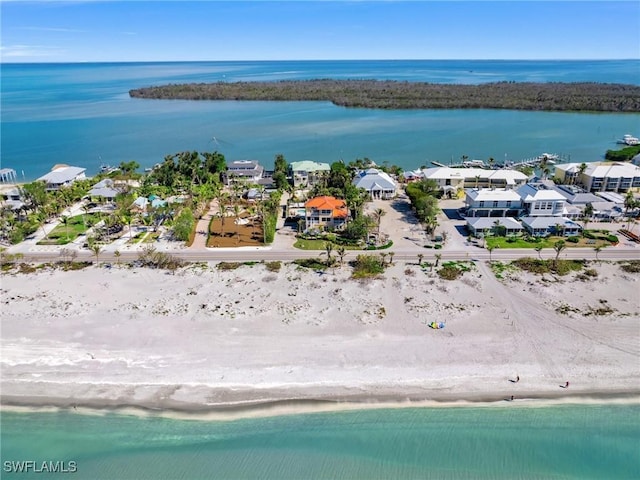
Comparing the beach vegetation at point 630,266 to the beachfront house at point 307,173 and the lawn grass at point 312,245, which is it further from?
the beachfront house at point 307,173

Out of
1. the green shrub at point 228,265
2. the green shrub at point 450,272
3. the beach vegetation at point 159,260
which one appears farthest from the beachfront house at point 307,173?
the green shrub at point 450,272

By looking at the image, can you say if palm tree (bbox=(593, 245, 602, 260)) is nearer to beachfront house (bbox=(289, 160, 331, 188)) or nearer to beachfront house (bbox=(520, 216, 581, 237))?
beachfront house (bbox=(520, 216, 581, 237))

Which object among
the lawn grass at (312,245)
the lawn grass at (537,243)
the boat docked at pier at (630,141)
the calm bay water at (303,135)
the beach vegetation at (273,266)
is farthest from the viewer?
the boat docked at pier at (630,141)

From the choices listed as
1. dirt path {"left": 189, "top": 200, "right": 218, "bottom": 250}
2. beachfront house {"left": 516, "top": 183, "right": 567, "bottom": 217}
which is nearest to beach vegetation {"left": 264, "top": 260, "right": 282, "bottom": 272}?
dirt path {"left": 189, "top": 200, "right": 218, "bottom": 250}

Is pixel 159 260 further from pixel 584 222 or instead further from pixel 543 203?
pixel 584 222

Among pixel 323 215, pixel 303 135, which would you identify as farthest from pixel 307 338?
pixel 303 135

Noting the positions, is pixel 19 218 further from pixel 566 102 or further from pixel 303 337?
pixel 566 102

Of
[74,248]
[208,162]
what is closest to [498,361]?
[74,248]
